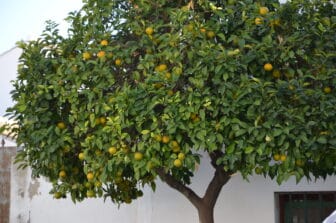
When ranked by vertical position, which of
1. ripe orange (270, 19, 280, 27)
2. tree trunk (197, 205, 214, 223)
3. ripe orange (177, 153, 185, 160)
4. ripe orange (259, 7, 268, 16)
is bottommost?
tree trunk (197, 205, 214, 223)

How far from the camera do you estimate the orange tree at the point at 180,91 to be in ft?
22.0

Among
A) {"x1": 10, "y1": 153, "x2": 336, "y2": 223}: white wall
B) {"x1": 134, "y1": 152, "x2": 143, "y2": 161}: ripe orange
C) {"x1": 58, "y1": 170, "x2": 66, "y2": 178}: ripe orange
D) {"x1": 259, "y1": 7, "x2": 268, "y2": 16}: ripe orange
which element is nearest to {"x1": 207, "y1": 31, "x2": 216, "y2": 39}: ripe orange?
{"x1": 259, "y1": 7, "x2": 268, "y2": 16}: ripe orange

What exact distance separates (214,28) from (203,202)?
204 cm

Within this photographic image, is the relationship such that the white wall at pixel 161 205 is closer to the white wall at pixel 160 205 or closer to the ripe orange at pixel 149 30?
the white wall at pixel 160 205

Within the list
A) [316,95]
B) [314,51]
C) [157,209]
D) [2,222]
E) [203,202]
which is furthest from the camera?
[2,222]

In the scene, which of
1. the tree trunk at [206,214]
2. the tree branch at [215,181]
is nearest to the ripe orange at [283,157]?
the tree branch at [215,181]

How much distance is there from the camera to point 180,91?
7.10m

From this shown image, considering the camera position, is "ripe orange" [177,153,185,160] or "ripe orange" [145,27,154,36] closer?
"ripe orange" [177,153,185,160]

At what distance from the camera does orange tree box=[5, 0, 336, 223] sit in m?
6.70

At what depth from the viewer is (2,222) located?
11477 millimetres

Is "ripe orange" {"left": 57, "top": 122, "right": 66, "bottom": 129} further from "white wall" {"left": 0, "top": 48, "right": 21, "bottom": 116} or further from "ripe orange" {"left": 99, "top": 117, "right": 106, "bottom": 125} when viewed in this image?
"white wall" {"left": 0, "top": 48, "right": 21, "bottom": 116}

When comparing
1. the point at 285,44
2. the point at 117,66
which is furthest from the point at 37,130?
the point at 285,44

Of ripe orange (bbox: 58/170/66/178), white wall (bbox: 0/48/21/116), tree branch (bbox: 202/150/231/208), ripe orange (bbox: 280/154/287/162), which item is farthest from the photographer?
white wall (bbox: 0/48/21/116)

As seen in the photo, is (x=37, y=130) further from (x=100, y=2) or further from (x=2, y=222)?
(x=2, y=222)
